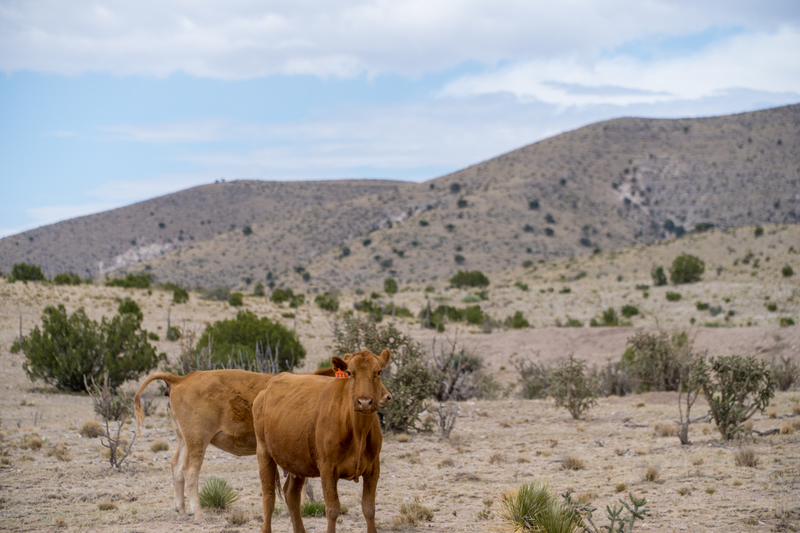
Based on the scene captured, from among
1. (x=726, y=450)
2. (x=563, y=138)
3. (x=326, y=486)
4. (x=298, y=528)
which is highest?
(x=563, y=138)

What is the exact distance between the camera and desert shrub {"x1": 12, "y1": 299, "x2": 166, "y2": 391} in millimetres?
18141

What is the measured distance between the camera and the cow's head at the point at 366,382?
16.4ft

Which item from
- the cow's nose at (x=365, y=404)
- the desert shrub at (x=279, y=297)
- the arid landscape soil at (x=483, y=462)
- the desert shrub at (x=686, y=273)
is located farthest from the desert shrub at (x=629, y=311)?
the cow's nose at (x=365, y=404)

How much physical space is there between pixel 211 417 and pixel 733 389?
32.3ft

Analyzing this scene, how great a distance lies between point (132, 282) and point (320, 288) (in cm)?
2308

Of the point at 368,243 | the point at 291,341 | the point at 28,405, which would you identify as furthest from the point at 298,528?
the point at 368,243

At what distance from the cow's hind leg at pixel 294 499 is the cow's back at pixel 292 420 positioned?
332 mm

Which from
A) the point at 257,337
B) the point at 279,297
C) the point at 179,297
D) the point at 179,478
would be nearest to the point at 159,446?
the point at 179,478

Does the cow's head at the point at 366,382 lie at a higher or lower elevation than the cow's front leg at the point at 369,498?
higher

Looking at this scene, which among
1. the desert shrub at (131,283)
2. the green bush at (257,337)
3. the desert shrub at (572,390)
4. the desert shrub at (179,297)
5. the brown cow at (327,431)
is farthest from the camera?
the desert shrub at (131,283)

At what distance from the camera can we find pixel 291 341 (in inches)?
917

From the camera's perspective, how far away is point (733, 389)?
1209 cm

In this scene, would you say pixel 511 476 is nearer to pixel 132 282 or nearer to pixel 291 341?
pixel 291 341

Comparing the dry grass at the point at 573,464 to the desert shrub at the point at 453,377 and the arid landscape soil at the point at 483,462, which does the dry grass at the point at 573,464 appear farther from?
the desert shrub at the point at 453,377
